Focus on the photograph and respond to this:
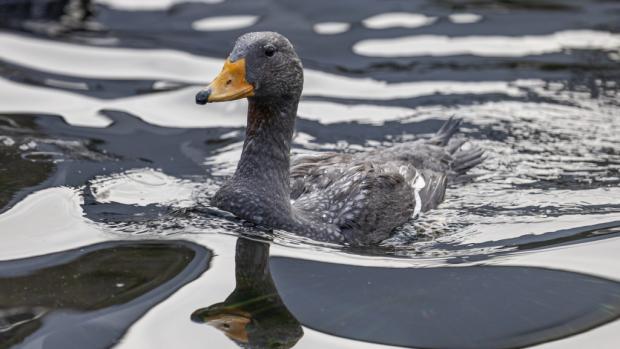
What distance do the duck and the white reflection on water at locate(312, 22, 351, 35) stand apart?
196 inches

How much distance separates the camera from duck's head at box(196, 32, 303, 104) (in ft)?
22.2

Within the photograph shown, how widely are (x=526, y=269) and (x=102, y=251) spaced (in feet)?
8.88

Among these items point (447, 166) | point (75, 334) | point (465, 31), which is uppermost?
point (465, 31)

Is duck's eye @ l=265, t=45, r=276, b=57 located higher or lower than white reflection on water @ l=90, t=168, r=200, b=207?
higher

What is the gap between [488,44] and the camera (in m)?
12.5

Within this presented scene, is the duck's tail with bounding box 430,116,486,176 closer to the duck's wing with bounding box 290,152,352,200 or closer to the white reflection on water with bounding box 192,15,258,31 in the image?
the duck's wing with bounding box 290,152,352,200

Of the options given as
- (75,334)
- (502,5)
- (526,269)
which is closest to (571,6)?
(502,5)

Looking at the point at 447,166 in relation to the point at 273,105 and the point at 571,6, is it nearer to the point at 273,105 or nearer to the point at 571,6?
the point at 273,105

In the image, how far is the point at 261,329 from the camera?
566 cm

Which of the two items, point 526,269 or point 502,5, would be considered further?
point 502,5

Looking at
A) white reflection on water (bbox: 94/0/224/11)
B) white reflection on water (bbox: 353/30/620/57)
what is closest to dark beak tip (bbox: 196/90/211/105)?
white reflection on water (bbox: 353/30/620/57)

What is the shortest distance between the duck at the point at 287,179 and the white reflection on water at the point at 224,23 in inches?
201

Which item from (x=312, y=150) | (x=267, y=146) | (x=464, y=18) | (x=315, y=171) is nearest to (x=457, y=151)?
(x=312, y=150)

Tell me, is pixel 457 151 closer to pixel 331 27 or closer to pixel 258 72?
pixel 258 72
